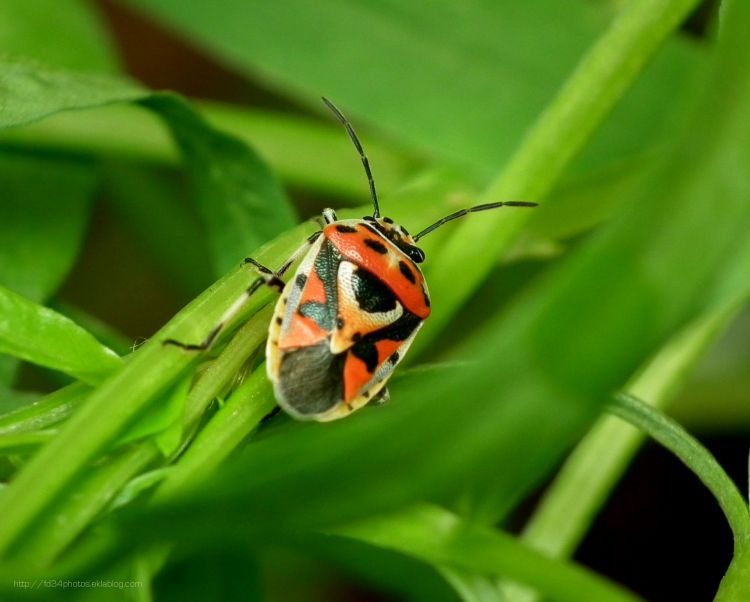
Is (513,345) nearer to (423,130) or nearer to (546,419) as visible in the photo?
(546,419)

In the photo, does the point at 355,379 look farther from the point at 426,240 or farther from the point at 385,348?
the point at 426,240

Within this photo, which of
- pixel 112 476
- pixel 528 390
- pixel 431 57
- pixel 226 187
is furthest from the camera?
pixel 431 57

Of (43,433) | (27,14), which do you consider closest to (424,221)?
(43,433)

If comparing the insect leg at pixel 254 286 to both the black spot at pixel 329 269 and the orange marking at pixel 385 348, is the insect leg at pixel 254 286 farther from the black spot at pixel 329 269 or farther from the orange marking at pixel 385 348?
the orange marking at pixel 385 348

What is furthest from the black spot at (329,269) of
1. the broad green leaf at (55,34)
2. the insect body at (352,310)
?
the broad green leaf at (55,34)

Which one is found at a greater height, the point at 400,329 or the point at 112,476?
the point at 400,329

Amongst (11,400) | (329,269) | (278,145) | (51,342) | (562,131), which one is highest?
(562,131)

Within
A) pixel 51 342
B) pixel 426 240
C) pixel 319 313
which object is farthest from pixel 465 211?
pixel 51 342
